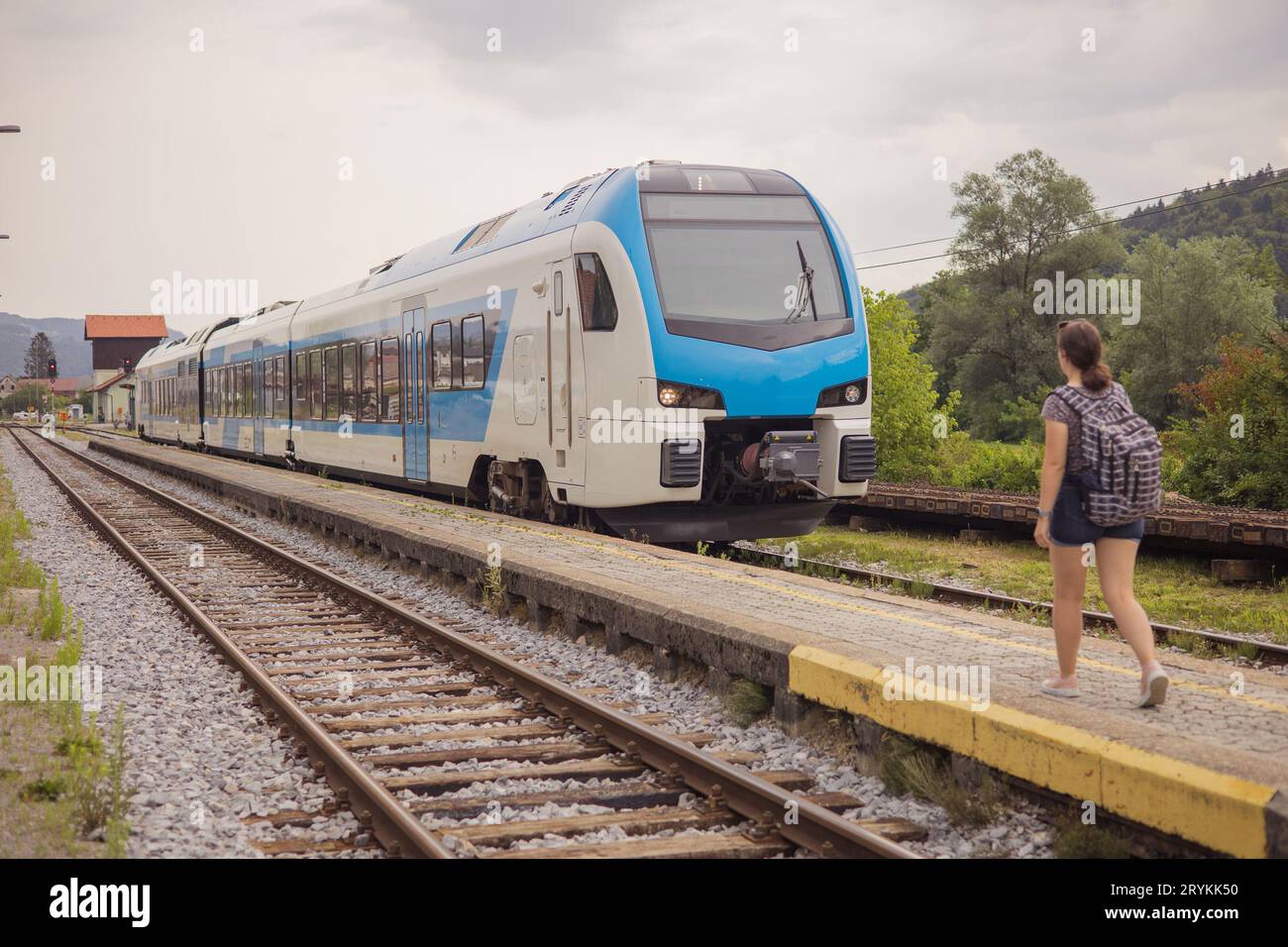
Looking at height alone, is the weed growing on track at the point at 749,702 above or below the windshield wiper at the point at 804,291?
below

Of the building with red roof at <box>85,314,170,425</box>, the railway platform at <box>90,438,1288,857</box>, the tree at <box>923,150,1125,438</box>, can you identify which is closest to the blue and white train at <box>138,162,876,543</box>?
the railway platform at <box>90,438,1288,857</box>

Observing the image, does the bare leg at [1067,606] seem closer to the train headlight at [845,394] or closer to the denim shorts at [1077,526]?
the denim shorts at [1077,526]

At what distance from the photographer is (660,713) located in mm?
6578

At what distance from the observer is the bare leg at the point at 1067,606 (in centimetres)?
508

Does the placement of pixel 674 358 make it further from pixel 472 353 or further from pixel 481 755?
pixel 481 755

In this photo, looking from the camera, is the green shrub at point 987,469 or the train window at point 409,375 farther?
the green shrub at point 987,469

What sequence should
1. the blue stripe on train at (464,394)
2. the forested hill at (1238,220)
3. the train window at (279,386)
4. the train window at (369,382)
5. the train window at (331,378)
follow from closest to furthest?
1. the blue stripe on train at (464,394)
2. the train window at (369,382)
3. the train window at (331,378)
4. the train window at (279,386)
5. the forested hill at (1238,220)

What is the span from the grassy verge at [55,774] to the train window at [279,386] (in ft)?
54.8

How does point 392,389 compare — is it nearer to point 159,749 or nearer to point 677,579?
point 677,579

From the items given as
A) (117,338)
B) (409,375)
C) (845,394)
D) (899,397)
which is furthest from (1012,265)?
(117,338)

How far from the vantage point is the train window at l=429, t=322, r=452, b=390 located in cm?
1540

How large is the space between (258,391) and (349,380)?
864cm

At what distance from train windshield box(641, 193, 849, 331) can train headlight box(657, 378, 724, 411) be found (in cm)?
53

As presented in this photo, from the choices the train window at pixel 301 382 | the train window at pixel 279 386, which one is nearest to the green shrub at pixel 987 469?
the train window at pixel 301 382
